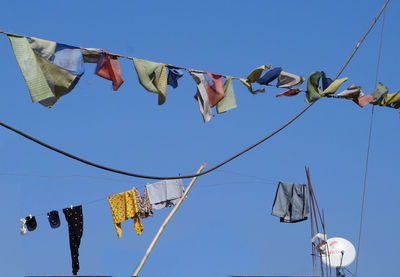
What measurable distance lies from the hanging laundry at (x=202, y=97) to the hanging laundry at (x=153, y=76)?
72cm

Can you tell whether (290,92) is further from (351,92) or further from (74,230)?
(74,230)

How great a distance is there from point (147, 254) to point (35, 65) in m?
8.88

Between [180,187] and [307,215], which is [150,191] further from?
[307,215]

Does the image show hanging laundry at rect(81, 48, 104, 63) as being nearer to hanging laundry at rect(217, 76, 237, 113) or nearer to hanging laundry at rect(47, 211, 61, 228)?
hanging laundry at rect(217, 76, 237, 113)

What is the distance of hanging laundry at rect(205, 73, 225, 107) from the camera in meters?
13.4

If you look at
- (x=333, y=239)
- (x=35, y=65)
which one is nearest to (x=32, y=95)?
(x=35, y=65)

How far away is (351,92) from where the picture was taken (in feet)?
47.7

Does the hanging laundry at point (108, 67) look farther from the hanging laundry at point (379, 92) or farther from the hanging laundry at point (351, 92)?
the hanging laundry at point (379, 92)

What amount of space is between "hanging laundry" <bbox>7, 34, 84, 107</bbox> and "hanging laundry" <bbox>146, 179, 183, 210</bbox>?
9.76 metres

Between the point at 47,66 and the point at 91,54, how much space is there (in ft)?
3.24

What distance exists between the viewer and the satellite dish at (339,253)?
2006 cm

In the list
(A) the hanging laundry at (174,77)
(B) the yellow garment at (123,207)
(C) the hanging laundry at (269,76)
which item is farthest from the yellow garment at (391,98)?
(B) the yellow garment at (123,207)

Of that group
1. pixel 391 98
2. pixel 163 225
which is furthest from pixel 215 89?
pixel 163 225

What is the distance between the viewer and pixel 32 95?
34.4 ft
